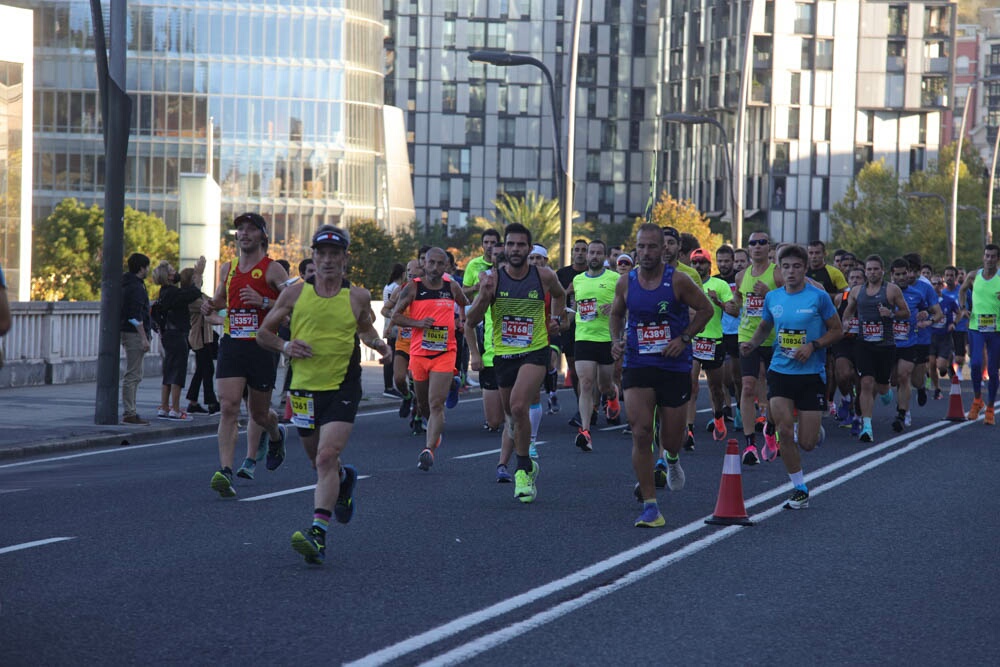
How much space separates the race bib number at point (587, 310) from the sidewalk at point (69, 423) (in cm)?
490

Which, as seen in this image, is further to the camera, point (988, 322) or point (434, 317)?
point (988, 322)

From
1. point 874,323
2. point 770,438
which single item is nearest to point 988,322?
point 874,323

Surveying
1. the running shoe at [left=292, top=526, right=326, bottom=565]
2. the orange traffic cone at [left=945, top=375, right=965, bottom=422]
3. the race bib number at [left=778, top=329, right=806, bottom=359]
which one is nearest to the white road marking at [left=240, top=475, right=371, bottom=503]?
the running shoe at [left=292, top=526, right=326, bottom=565]

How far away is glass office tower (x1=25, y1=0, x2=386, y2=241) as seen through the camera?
306 feet

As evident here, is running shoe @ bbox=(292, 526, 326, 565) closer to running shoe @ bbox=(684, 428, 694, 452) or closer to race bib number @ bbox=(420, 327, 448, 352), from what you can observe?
race bib number @ bbox=(420, 327, 448, 352)

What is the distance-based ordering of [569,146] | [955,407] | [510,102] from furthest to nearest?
[510,102] → [569,146] → [955,407]

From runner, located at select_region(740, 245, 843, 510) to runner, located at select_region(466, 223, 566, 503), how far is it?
162cm

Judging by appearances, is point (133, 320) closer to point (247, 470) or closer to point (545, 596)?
point (247, 470)

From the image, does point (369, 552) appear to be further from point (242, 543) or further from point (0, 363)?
point (0, 363)

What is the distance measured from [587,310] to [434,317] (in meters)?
2.17

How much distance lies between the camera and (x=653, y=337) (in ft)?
32.8

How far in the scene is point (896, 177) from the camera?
275 ft

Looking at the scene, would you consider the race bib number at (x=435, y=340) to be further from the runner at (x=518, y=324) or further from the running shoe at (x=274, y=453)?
the runner at (x=518, y=324)

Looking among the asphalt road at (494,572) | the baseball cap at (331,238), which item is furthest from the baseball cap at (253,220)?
the baseball cap at (331,238)
